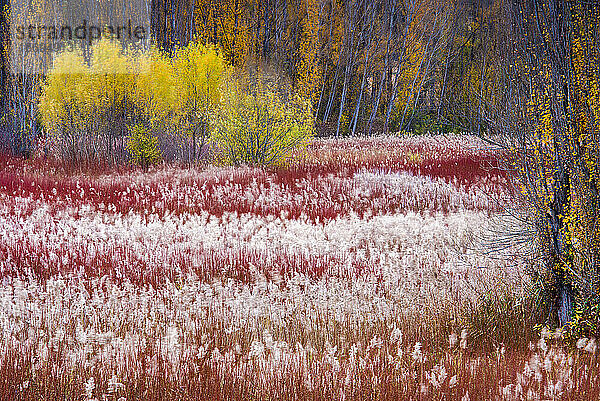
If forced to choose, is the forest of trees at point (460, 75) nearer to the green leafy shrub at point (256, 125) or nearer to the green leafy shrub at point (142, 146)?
the green leafy shrub at point (256, 125)

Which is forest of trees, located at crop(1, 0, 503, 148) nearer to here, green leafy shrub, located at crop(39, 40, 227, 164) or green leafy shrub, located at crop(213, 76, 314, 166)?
green leafy shrub, located at crop(39, 40, 227, 164)

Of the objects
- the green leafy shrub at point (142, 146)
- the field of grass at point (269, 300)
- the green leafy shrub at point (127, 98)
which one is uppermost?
the green leafy shrub at point (127, 98)

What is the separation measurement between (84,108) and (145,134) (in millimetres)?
2023

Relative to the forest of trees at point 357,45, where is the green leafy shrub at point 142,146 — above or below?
below

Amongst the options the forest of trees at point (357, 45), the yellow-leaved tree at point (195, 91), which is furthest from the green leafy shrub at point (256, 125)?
the forest of trees at point (357, 45)

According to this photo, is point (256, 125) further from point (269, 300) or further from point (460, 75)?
point (460, 75)

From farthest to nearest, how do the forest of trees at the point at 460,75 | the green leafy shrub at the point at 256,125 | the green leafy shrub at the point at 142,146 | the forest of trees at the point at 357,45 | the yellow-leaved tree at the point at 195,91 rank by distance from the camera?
1. the forest of trees at the point at 357,45
2. the yellow-leaved tree at the point at 195,91
3. the green leafy shrub at the point at 142,146
4. the green leafy shrub at the point at 256,125
5. the forest of trees at the point at 460,75

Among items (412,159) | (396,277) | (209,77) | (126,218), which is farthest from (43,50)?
(396,277)

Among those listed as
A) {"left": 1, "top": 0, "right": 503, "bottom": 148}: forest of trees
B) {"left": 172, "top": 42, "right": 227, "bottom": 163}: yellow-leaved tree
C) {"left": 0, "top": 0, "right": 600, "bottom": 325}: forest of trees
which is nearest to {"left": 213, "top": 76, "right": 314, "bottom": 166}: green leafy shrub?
{"left": 172, "top": 42, "right": 227, "bottom": 163}: yellow-leaved tree

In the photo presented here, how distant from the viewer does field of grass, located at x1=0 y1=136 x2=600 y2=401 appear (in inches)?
142

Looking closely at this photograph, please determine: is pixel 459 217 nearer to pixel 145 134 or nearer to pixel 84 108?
pixel 145 134

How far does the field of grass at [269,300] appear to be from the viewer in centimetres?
360

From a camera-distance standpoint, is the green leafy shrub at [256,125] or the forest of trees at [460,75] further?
the green leafy shrub at [256,125]

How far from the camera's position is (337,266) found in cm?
714
